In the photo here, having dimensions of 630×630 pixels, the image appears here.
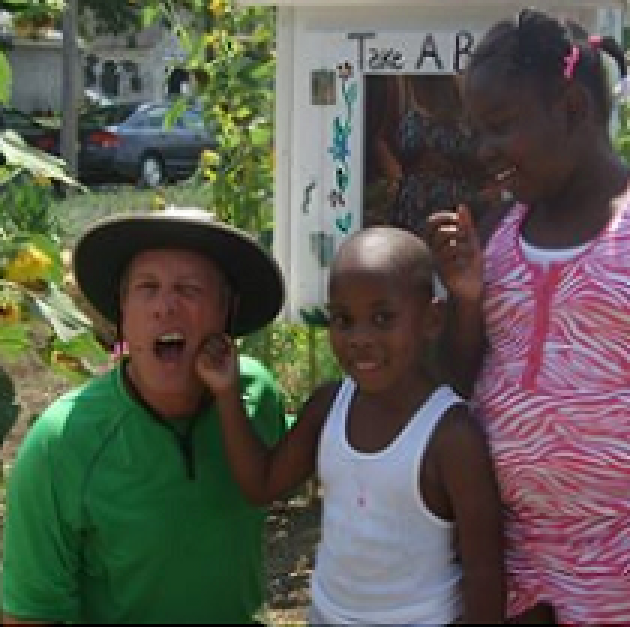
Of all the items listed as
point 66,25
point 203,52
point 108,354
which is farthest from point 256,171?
point 66,25

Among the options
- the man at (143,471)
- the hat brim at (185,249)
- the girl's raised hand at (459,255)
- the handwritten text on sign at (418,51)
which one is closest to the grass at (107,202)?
the handwritten text on sign at (418,51)

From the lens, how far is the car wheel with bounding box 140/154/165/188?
2312 cm

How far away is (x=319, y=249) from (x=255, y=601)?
187 centimetres

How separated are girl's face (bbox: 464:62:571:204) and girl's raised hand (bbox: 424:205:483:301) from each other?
0.43 feet

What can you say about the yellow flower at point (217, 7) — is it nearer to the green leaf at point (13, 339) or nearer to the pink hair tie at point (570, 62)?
the green leaf at point (13, 339)

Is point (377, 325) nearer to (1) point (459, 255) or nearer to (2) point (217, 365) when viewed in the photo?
(1) point (459, 255)

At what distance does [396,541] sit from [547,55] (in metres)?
0.75

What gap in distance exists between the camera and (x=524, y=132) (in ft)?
7.24

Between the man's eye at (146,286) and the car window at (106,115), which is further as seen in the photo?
the car window at (106,115)

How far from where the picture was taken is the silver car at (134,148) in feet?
74.5

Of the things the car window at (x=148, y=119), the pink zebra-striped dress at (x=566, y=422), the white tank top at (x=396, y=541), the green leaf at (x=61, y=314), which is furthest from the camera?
the car window at (x=148, y=119)

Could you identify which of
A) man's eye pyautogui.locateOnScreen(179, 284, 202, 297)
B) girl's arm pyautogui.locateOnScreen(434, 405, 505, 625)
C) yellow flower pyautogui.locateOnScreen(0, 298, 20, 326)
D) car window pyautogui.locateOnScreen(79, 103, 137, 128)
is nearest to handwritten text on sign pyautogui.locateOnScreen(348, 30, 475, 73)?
yellow flower pyautogui.locateOnScreen(0, 298, 20, 326)

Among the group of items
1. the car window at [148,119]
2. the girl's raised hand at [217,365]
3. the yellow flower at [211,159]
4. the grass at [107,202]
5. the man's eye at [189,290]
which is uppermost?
the man's eye at [189,290]

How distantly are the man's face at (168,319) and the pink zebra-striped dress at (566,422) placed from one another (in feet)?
1.59
